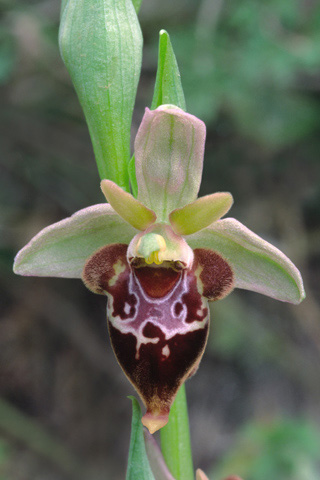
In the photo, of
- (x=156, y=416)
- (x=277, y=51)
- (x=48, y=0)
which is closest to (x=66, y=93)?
(x=48, y=0)

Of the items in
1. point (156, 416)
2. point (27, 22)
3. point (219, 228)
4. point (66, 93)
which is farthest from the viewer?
point (66, 93)

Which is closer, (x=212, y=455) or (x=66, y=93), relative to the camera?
(x=66, y=93)

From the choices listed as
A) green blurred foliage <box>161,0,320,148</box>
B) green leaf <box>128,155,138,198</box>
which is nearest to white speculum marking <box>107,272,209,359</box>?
green leaf <box>128,155,138,198</box>

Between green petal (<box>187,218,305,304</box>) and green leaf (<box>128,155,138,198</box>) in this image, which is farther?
green leaf (<box>128,155,138,198</box>)

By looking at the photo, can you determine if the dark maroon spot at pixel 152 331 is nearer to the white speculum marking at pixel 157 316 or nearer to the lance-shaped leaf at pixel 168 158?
the white speculum marking at pixel 157 316

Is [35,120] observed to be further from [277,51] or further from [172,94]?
[172,94]

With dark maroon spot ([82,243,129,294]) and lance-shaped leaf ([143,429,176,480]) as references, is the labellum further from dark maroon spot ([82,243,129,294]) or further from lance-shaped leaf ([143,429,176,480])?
lance-shaped leaf ([143,429,176,480])
